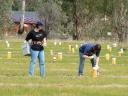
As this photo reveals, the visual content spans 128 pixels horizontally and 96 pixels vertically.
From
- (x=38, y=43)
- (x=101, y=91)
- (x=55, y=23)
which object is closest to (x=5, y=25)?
(x=55, y=23)

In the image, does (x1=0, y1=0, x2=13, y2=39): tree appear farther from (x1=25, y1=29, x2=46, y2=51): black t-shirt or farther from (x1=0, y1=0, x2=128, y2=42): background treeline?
(x1=25, y1=29, x2=46, y2=51): black t-shirt

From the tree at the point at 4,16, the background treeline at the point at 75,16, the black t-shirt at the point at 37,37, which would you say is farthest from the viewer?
the background treeline at the point at 75,16

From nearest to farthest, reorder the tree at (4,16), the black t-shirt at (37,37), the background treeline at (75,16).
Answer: the black t-shirt at (37,37)
the tree at (4,16)
the background treeline at (75,16)

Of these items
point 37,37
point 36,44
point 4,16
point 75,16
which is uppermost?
point 37,37

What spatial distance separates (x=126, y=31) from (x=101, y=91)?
40.7m

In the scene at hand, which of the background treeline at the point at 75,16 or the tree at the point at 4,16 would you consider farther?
the background treeline at the point at 75,16

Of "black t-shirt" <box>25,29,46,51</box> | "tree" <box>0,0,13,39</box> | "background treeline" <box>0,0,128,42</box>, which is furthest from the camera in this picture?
"background treeline" <box>0,0,128,42</box>

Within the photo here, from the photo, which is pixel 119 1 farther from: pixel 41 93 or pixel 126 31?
pixel 41 93

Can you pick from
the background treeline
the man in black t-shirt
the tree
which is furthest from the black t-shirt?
the tree

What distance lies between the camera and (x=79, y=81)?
51.3 ft

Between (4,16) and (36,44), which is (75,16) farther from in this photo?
(36,44)

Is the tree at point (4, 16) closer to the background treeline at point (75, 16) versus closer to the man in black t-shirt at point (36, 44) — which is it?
the background treeline at point (75, 16)

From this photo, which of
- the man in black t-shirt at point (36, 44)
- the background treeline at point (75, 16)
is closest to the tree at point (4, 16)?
the background treeline at point (75, 16)

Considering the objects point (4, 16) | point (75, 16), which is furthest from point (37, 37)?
point (75, 16)
